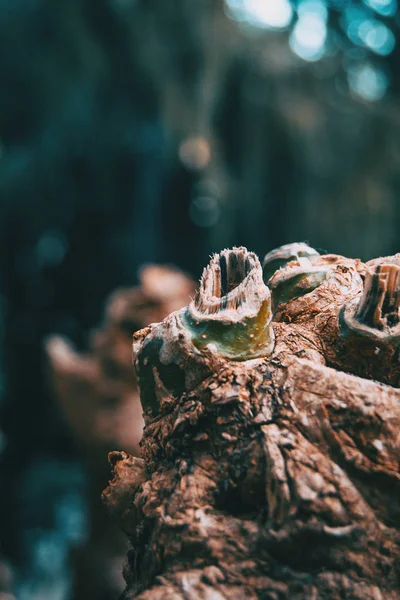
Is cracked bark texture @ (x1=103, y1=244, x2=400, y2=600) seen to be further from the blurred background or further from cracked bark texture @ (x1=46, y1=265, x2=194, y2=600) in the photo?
the blurred background

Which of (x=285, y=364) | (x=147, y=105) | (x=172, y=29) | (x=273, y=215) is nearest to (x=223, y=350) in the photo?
(x=285, y=364)

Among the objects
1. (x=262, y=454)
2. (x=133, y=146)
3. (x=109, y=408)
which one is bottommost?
(x=262, y=454)

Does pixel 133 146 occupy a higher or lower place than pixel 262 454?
higher

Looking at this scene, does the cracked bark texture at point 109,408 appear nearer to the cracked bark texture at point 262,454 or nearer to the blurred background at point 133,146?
the cracked bark texture at point 262,454

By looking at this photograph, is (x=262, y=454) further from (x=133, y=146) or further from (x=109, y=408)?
(x=133, y=146)

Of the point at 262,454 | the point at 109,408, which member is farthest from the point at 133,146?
the point at 262,454

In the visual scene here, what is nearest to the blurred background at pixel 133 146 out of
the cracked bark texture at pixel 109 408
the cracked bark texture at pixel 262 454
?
the cracked bark texture at pixel 109 408

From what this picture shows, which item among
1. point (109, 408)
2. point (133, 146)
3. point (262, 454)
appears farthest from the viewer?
point (133, 146)

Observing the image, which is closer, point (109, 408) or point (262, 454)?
point (262, 454)
